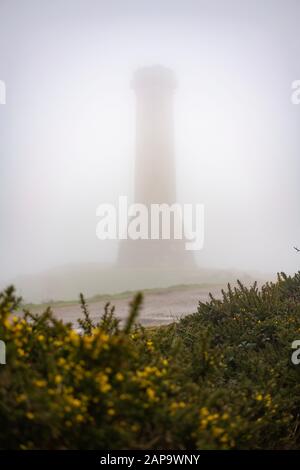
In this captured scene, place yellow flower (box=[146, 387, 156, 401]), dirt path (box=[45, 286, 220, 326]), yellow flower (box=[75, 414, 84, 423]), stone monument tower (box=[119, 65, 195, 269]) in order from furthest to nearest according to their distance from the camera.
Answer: stone monument tower (box=[119, 65, 195, 269])
dirt path (box=[45, 286, 220, 326])
yellow flower (box=[146, 387, 156, 401])
yellow flower (box=[75, 414, 84, 423])

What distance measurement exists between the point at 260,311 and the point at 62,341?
3952 mm

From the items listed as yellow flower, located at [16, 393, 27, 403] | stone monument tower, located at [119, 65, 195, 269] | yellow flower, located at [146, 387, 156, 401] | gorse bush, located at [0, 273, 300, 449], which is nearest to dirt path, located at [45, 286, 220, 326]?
gorse bush, located at [0, 273, 300, 449]

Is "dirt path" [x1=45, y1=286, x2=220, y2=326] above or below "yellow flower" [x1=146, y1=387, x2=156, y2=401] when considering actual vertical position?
below

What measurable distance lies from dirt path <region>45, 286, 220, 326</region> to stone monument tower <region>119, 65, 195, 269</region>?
1007cm

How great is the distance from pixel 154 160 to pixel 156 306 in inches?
769

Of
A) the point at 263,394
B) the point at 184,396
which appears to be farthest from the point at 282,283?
the point at 184,396

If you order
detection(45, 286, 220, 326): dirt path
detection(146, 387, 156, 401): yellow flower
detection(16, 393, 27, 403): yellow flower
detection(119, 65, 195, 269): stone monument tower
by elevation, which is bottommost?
detection(45, 286, 220, 326): dirt path

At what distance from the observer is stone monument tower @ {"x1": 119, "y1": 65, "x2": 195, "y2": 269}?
31.7 meters

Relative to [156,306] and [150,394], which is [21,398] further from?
[156,306]

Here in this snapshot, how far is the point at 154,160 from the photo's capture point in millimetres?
34438

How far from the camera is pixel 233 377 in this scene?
16.2 feet

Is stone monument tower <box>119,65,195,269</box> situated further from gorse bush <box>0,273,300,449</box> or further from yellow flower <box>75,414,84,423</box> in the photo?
yellow flower <box>75,414,84,423</box>

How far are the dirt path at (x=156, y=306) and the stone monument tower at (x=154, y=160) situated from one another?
10075 millimetres
